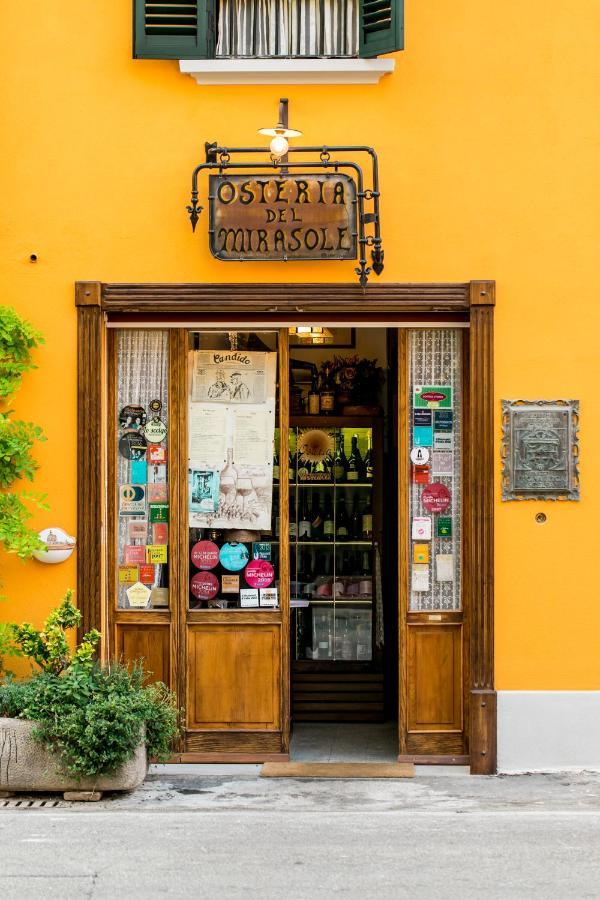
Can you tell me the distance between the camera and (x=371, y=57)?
8977mm

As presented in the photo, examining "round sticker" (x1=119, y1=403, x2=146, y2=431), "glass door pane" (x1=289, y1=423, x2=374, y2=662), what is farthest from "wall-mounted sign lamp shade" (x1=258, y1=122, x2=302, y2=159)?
"glass door pane" (x1=289, y1=423, x2=374, y2=662)

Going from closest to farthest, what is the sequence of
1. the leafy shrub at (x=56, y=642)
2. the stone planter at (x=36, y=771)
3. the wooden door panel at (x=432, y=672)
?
the stone planter at (x=36, y=771)
the leafy shrub at (x=56, y=642)
the wooden door panel at (x=432, y=672)

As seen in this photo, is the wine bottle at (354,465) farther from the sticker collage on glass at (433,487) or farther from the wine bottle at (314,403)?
the sticker collage on glass at (433,487)

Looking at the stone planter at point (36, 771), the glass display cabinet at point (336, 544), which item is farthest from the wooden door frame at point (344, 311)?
the glass display cabinet at point (336, 544)

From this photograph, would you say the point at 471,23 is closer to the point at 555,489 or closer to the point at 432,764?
the point at 555,489

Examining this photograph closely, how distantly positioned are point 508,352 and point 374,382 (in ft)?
7.47

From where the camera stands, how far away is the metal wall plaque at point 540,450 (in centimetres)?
905

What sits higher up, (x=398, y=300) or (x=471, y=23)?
(x=471, y=23)

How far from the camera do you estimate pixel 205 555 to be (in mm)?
9500

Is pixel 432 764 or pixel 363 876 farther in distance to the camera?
pixel 432 764

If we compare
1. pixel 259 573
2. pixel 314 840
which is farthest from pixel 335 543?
pixel 314 840

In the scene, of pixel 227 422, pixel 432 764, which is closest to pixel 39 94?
pixel 227 422

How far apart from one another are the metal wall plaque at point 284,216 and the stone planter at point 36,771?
349cm

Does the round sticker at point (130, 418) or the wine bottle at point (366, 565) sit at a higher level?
the round sticker at point (130, 418)
